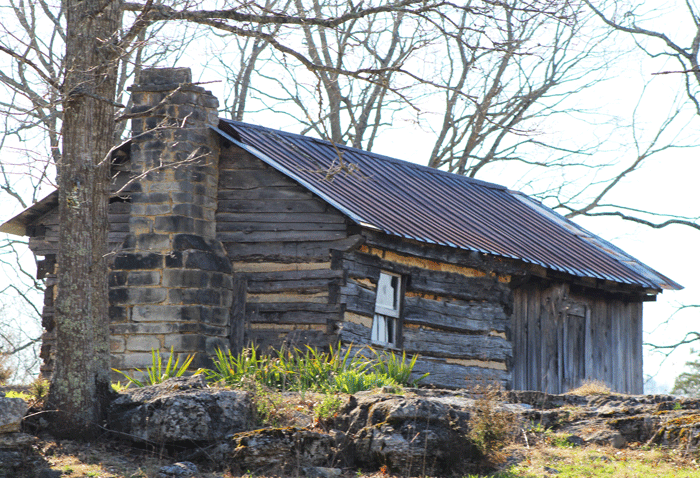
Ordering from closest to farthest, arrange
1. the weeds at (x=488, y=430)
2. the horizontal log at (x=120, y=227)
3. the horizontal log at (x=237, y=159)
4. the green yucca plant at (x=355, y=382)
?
the weeds at (x=488, y=430), the green yucca plant at (x=355, y=382), the horizontal log at (x=237, y=159), the horizontal log at (x=120, y=227)

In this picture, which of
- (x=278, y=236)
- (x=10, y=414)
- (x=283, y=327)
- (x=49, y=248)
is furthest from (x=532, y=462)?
(x=49, y=248)

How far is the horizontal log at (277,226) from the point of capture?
13188mm

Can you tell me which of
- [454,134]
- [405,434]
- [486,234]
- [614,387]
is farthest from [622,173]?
[405,434]

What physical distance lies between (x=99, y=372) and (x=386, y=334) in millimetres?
6029

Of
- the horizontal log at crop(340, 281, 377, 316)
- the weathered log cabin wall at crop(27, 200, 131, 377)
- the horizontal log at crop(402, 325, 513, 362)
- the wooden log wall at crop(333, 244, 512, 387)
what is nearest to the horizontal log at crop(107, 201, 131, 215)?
the weathered log cabin wall at crop(27, 200, 131, 377)

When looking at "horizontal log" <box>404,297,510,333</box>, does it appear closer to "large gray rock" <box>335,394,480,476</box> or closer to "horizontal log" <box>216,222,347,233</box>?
"horizontal log" <box>216,222,347,233</box>

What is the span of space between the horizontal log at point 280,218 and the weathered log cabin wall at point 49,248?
6.02ft

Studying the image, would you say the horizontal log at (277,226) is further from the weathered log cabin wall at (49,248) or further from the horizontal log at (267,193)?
the weathered log cabin wall at (49,248)

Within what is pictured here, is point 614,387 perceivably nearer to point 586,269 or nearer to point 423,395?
point 586,269

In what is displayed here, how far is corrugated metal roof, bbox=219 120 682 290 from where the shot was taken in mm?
13969

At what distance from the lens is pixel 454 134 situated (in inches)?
1075

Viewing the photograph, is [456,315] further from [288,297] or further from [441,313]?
[288,297]

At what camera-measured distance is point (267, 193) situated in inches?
540

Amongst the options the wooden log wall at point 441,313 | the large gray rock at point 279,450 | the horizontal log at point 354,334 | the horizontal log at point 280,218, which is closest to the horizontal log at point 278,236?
the horizontal log at point 280,218
